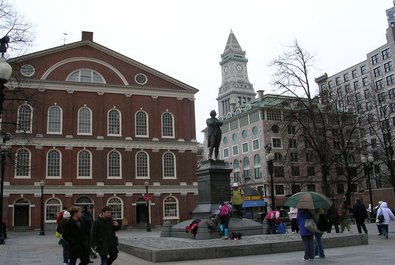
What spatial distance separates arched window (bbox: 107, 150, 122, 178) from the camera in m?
44.6

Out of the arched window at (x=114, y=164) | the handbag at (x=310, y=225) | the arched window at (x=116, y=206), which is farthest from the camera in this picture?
the arched window at (x=114, y=164)

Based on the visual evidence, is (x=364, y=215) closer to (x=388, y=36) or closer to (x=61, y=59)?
(x=61, y=59)

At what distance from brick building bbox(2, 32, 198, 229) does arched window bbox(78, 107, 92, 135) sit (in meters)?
0.10

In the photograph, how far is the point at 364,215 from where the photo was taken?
738 inches

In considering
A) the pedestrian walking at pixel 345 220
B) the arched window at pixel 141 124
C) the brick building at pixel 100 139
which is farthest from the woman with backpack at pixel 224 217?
the arched window at pixel 141 124

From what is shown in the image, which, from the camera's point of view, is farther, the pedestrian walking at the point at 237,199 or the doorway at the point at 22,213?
the doorway at the point at 22,213

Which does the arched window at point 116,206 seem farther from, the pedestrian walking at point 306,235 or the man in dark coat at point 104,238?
the man in dark coat at point 104,238

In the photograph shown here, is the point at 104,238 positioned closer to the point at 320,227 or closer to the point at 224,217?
the point at 320,227

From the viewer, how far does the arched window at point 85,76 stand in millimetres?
45594

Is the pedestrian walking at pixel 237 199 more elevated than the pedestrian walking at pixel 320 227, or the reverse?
the pedestrian walking at pixel 237 199

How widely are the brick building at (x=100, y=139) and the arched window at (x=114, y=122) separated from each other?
111mm

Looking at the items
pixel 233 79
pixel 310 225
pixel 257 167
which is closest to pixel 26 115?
pixel 310 225

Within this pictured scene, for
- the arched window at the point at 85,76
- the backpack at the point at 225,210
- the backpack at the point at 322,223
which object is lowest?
the backpack at the point at 322,223

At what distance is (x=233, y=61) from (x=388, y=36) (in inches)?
2716
